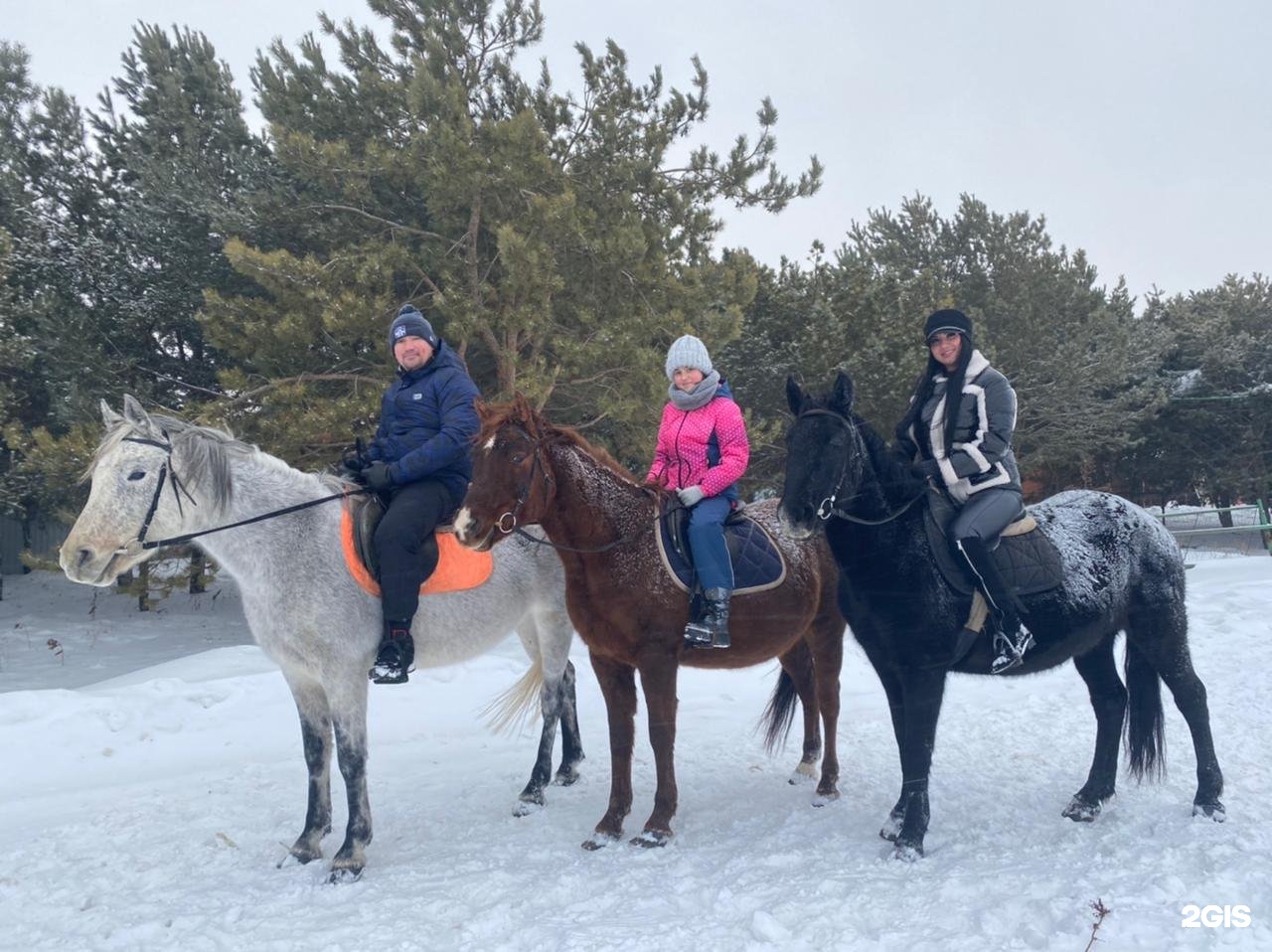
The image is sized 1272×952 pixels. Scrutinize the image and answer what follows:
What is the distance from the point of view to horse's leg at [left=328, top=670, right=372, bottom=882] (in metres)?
4.17

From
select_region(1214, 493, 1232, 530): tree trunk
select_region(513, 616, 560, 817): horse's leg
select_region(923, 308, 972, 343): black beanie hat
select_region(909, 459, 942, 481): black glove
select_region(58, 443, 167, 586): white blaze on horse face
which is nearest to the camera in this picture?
select_region(58, 443, 167, 586): white blaze on horse face

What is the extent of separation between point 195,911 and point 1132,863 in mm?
4126

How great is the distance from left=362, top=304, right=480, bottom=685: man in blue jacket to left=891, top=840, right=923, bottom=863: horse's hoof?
2.61 metres

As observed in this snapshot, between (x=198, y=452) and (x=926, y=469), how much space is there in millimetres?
3747

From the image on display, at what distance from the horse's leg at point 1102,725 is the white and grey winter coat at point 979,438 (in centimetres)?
130

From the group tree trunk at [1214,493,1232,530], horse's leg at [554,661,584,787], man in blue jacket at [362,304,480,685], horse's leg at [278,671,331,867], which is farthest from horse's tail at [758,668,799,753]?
tree trunk at [1214,493,1232,530]

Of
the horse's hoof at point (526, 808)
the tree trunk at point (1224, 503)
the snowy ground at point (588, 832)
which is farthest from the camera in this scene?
the tree trunk at point (1224, 503)

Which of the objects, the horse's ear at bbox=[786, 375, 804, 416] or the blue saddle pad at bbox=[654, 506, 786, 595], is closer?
the horse's ear at bbox=[786, 375, 804, 416]

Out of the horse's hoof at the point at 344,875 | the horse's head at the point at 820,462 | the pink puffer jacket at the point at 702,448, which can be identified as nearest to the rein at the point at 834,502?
the horse's head at the point at 820,462

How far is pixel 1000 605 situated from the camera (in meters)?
4.11

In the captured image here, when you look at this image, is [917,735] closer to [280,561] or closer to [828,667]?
[828,667]

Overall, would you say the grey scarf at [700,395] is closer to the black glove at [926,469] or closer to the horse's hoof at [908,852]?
the black glove at [926,469]

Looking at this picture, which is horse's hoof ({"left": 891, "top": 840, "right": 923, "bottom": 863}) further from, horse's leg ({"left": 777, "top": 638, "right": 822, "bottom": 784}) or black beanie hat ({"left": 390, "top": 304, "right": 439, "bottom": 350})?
black beanie hat ({"left": 390, "top": 304, "right": 439, "bottom": 350})

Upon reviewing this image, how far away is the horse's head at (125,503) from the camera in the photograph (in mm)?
3871
